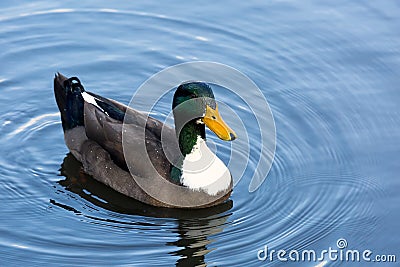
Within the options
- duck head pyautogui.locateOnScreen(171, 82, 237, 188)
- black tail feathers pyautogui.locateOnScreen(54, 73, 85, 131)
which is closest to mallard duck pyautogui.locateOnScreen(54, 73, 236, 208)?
duck head pyautogui.locateOnScreen(171, 82, 237, 188)

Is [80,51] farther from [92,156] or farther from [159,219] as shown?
[159,219]

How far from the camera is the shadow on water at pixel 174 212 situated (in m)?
10.5

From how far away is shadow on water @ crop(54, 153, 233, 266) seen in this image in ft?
34.4

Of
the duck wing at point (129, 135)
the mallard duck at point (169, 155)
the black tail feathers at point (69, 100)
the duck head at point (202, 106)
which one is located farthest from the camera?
the black tail feathers at point (69, 100)

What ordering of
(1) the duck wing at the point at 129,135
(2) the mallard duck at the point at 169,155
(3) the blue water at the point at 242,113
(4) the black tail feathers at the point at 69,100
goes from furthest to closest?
(4) the black tail feathers at the point at 69,100 → (1) the duck wing at the point at 129,135 → (2) the mallard duck at the point at 169,155 → (3) the blue water at the point at 242,113

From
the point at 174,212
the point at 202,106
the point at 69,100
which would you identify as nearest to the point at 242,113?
the point at 202,106

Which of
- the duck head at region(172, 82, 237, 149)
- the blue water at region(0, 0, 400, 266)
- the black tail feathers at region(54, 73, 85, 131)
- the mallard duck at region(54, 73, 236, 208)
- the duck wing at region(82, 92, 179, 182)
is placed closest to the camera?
the blue water at region(0, 0, 400, 266)

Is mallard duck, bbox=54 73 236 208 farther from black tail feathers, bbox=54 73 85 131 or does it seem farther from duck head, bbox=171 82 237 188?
black tail feathers, bbox=54 73 85 131

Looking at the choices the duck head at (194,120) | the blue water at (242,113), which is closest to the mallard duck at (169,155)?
the duck head at (194,120)

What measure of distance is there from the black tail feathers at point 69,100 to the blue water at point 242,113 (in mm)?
390

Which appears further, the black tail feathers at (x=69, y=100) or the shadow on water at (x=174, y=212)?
the black tail feathers at (x=69, y=100)

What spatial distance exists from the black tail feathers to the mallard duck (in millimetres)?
406

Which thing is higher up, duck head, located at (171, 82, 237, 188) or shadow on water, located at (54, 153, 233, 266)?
duck head, located at (171, 82, 237, 188)

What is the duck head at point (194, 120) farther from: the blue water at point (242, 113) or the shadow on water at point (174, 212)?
the blue water at point (242, 113)
